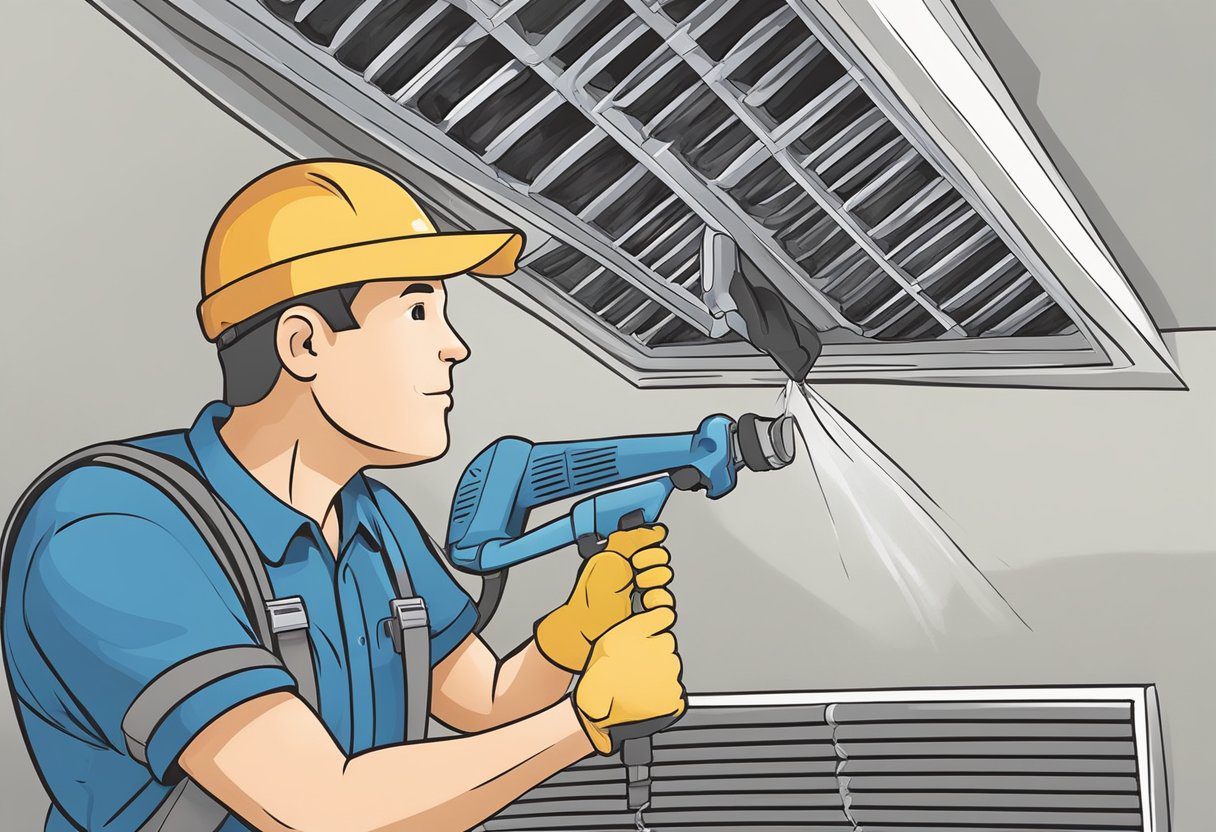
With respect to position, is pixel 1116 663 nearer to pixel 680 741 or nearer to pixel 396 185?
pixel 680 741

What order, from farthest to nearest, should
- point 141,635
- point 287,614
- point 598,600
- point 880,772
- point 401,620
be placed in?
1. point 880,772
2. point 598,600
3. point 401,620
4. point 287,614
5. point 141,635

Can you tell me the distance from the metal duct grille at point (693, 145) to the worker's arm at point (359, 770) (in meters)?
0.75

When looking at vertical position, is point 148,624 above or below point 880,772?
above

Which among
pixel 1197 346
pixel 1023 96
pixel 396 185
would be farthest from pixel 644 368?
pixel 1197 346

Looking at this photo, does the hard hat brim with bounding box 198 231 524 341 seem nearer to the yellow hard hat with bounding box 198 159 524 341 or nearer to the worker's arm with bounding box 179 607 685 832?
the yellow hard hat with bounding box 198 159 524 341

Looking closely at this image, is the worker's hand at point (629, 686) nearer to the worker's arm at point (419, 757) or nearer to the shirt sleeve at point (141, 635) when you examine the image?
the worker's arm at point (419, 757)

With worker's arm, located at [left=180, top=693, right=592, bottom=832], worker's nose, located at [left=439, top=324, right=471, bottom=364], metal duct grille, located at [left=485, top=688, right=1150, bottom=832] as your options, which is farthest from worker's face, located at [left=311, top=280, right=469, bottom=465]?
metal duct grille, located at [left=485, top=688, right=1150, bottom=832]

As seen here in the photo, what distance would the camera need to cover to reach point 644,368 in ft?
5.49

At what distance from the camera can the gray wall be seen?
150 centimetres

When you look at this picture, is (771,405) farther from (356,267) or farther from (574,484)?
(356,267)

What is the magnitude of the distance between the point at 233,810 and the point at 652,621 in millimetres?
473

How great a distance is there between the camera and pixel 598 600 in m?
1.28

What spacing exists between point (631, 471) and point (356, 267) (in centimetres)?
44

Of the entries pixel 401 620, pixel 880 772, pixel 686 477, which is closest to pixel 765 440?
pixel 686 477
